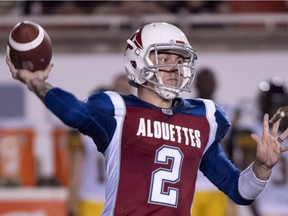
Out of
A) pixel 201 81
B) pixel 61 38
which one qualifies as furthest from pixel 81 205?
pixel 61 38

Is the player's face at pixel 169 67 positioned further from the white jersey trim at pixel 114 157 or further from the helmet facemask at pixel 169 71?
the white jersey trim at pixel 114 157

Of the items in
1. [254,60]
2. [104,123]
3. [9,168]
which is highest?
[104,123]

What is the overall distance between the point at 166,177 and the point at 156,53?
49 centimetres

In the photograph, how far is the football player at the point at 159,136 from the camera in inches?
181

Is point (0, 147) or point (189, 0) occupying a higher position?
point (189, 0)

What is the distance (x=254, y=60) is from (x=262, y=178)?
450 cm

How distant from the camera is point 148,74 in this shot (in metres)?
4.73

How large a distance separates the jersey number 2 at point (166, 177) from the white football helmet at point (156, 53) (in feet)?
0.74

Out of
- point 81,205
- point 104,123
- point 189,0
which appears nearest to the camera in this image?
point 104,123

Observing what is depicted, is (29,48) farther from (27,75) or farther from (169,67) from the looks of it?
(169,67)

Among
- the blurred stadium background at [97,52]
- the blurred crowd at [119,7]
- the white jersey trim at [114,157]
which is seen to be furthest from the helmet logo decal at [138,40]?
the blurred crowd at [119,7]

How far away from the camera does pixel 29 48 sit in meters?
4.55

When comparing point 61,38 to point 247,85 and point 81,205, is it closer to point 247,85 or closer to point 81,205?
point 247,85

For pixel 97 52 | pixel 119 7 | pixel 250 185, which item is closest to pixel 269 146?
pixel 250 185
